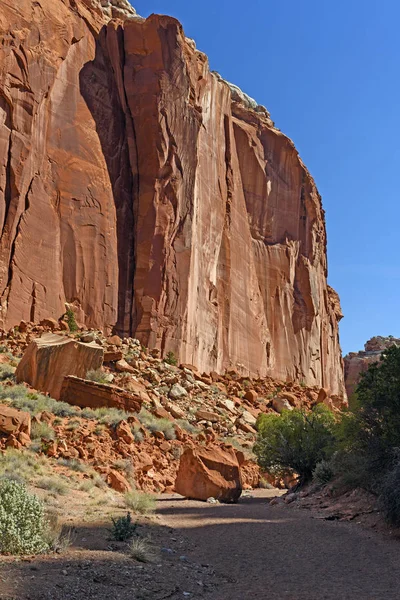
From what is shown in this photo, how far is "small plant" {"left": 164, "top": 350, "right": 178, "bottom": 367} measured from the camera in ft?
106

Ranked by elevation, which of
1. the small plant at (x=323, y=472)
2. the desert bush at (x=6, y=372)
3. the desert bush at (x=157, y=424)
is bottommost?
the small plant at (x=323, y=472)

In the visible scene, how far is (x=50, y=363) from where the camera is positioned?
22094 mm

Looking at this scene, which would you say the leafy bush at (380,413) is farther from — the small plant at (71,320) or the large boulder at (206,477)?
the small plant at (71,320)

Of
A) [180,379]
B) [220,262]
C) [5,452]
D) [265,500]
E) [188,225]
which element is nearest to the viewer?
[5,452]

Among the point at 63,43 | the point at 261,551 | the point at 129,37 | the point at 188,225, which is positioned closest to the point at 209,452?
the point at 261,551

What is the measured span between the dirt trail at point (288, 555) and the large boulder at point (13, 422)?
16.6 feet

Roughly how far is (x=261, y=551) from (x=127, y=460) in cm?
922

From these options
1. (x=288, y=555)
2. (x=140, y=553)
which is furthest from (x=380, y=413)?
(x=140, y=553)

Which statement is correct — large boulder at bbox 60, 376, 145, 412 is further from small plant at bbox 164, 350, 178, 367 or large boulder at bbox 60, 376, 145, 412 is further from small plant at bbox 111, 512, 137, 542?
small plant at bbox 111, 512, 137, 542

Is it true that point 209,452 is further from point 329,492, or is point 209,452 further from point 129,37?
point 129,37

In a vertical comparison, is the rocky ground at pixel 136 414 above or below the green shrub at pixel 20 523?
above

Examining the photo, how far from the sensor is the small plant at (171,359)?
3229 cm

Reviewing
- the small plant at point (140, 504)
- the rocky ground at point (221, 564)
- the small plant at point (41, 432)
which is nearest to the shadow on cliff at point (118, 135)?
Answer: the small plant at point (41, 432)

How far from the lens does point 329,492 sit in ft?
51.2
